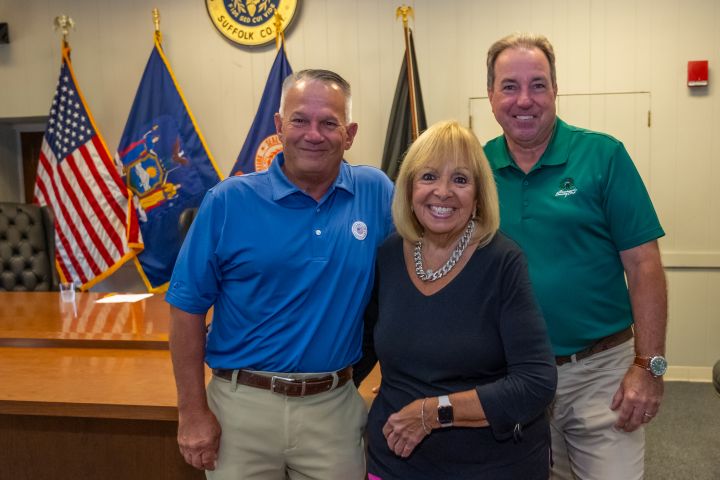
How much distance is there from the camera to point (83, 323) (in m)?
2.71

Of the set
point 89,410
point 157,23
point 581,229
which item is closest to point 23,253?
point 157,23

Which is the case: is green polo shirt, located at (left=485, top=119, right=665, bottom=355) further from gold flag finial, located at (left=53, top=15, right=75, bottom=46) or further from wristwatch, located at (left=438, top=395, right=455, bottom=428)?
gold flag finial, located at (left=53, top=15, right=75, bottom=46)

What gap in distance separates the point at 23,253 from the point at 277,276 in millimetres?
2993

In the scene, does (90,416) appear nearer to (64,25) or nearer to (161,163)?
(161,163)

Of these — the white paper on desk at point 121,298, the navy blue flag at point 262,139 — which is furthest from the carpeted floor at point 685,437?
the navy blue flag at point 262,139

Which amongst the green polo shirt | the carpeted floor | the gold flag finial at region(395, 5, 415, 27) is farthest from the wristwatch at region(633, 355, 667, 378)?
the gold flag finial at region(395, 5, 415, 27)

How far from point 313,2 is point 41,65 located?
6.97 feet

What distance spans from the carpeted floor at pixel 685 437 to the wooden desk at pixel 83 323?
2.27 meters

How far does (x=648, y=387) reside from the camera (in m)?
1.51

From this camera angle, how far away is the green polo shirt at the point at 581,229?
59.6 inches

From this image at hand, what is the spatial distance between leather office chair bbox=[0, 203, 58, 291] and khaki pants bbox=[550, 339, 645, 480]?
3299 mm

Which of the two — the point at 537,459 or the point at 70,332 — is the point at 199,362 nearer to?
the point at 537,459

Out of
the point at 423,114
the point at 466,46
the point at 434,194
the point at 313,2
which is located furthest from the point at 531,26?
the point at 434,194

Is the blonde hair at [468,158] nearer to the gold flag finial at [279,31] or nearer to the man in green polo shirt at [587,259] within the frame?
the man in green polo shirt at [587,259]
